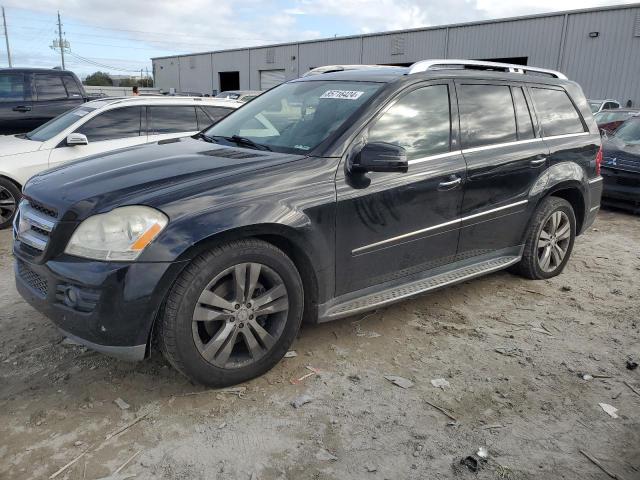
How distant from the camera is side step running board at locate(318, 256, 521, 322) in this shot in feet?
10.9

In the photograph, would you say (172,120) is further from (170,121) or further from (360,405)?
(360,405)

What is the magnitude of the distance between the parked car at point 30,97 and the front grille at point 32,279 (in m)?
7.58

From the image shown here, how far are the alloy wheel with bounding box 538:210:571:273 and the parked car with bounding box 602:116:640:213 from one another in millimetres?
3560

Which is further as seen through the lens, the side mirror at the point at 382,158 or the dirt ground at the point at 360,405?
the side mirror at the point at 382,158

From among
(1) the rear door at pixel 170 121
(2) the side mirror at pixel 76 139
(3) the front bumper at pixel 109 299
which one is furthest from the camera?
(1) the rear door at pixel 170 121

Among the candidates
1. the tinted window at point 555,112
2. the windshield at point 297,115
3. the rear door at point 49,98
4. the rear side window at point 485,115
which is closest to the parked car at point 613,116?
the tinted window at point 555,112

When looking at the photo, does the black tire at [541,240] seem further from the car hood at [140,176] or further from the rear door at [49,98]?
the rear door at [49,98]

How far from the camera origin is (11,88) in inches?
374

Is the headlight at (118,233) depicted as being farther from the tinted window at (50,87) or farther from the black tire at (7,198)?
the tinted window at (50,87)

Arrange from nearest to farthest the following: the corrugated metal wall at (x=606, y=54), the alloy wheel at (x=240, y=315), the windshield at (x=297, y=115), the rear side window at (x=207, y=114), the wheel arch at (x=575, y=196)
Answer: the alloy wheel at (x=240, y=315) → the windshield at (x=297, y=115) → the wheel arch at (x=575, y=196) → the rear side window at (x=207, y=114) → the corrugated metal wall at (x=606, y=54)

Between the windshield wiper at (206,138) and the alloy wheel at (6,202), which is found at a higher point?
the windshield wiper at (206,138)

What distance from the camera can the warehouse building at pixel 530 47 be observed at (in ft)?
76.6

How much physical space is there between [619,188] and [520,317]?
16.2 ft

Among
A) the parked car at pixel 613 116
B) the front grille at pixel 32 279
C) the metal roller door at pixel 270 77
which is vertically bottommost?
the front grille at pixel 32 279
